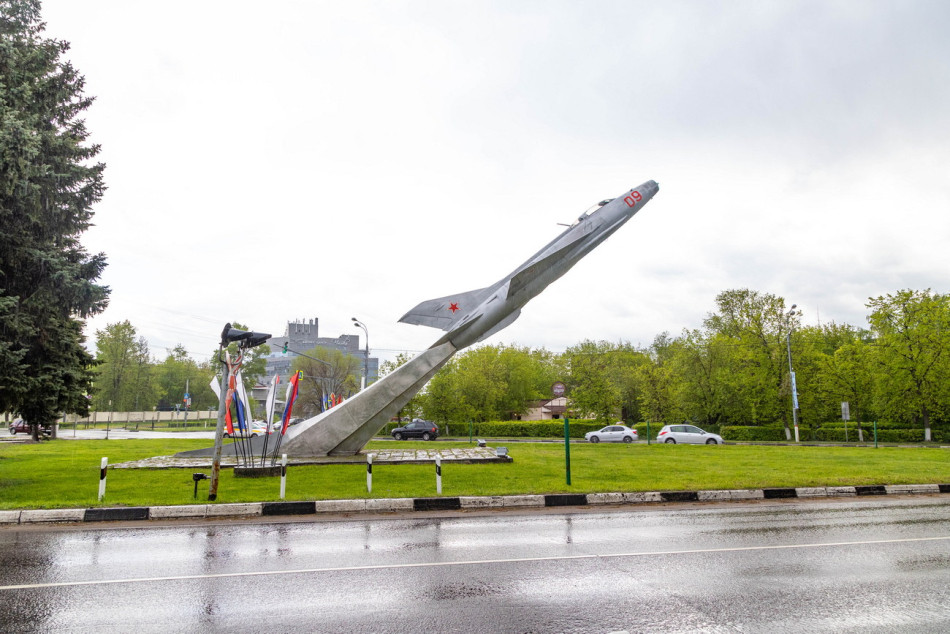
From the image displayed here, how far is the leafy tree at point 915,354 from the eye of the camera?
33688 mm

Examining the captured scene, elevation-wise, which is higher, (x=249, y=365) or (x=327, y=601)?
(x=249, y=365)

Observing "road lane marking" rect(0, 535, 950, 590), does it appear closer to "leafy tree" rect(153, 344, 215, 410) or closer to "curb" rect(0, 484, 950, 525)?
"curb" rect(0, 484, 950, 525)

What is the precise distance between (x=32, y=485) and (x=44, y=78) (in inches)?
354

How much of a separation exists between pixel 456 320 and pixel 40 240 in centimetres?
1070

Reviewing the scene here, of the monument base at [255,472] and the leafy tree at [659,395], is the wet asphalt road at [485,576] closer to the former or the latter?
the monument base at [255,472]

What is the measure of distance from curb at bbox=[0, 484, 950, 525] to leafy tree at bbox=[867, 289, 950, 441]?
25.5 meters

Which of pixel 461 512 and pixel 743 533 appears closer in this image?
pixel 743 533

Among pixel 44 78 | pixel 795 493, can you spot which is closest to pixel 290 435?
pixel 44 78

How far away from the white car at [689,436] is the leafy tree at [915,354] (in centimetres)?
1121

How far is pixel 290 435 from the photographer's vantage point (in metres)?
18.4

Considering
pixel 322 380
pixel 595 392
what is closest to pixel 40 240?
pixel 595 392

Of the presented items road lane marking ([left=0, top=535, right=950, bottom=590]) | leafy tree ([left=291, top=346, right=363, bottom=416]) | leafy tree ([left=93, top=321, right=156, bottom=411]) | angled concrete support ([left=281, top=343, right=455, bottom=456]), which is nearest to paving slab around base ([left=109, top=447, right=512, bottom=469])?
angled concrete support ([left=281, top=343, right=455, bottom=456])

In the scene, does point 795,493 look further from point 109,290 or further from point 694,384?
point 694,384

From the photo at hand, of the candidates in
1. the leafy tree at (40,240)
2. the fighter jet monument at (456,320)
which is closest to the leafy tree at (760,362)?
the fighter jet monument at (456,320)
